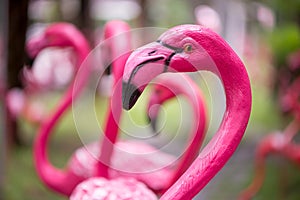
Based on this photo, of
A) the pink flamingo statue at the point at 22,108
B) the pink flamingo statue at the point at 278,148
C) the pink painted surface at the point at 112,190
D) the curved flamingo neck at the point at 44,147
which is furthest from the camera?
the pink flamingo statue at the point at 22,108

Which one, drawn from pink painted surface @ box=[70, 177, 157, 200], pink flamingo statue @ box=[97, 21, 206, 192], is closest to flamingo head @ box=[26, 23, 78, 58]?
pink flamingo statue @ box=[97, 21, 206, 192]

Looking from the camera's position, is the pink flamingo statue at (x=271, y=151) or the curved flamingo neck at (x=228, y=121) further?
the pink flamingo statue at (x=271, y=151)

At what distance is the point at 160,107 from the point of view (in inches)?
24.5

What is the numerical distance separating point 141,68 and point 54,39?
1.45 feet

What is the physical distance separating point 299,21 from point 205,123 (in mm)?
1027

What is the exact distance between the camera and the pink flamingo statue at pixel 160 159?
0.54m

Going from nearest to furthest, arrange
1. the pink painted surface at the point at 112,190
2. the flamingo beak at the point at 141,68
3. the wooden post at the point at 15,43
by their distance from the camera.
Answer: the flamingo beak at the point at 141,68, the pink painted surface at the point at 112,190, the wooden post at the point at 15,43

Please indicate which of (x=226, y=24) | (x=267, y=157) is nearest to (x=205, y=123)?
(x=226, y=24)

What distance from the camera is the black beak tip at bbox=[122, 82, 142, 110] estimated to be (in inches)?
16.9

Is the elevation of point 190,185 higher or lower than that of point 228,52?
lower

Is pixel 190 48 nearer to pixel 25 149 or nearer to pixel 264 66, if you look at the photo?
pixel 25 149

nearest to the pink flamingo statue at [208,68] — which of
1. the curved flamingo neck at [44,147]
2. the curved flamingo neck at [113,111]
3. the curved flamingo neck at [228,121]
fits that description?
the curved flamingo neck at [228,121]

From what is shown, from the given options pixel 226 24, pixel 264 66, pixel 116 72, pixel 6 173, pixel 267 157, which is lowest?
pixel 6 173

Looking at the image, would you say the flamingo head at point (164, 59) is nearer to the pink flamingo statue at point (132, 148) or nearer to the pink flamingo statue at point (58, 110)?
the pink flamingo statue at point (132, 148)
